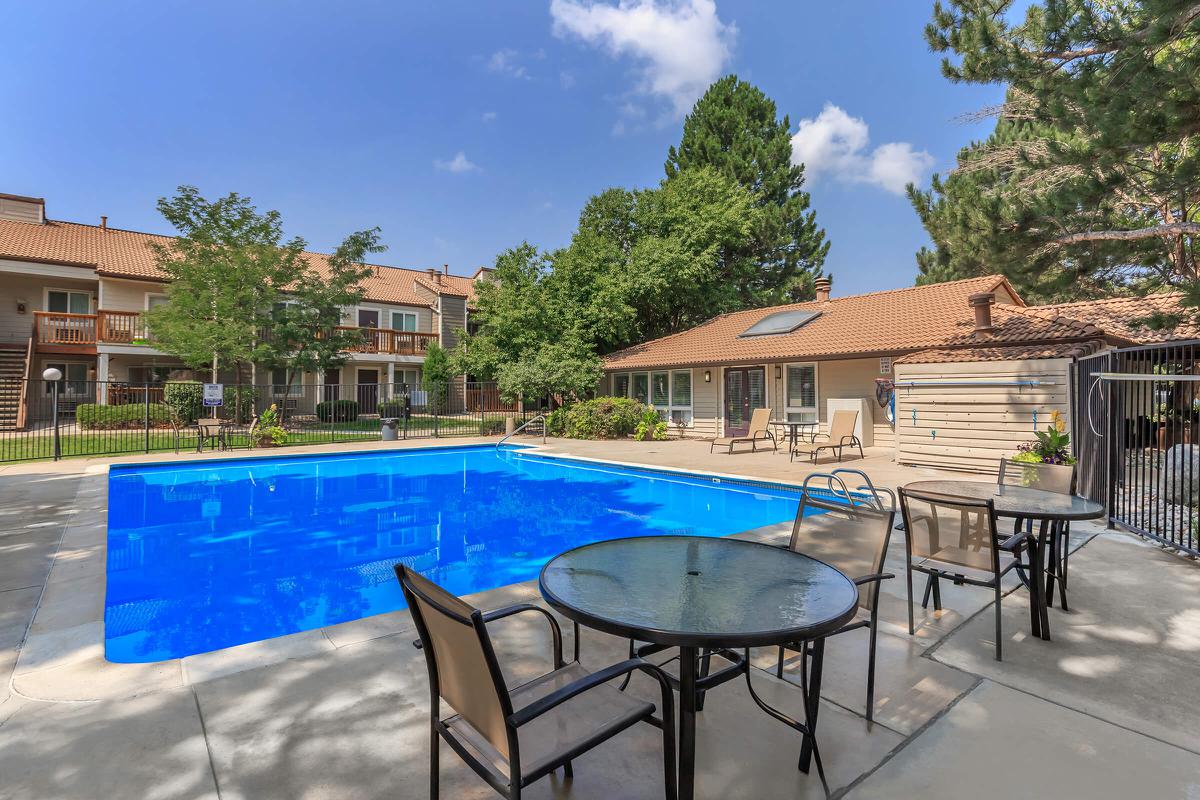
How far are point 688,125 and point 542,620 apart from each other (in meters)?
28.9

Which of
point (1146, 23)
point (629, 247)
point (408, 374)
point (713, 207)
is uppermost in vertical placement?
point (713, 207)

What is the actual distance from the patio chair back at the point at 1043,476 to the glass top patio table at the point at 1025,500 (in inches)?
4.2

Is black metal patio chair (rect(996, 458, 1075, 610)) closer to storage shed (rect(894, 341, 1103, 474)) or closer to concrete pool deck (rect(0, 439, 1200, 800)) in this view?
concrete pool deck (rect(0, 439, 1200, 800))

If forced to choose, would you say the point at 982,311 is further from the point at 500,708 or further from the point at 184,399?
the point at 184,399

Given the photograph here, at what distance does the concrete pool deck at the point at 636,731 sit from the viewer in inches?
77.7

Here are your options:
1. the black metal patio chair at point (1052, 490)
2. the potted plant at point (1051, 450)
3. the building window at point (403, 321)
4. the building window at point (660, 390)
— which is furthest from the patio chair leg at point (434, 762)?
the building window at point (403, 321)

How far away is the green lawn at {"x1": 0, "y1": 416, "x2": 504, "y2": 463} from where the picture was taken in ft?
41.7

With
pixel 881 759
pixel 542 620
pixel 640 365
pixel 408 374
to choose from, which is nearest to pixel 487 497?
pixel 542 620

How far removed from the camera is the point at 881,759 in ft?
6.89

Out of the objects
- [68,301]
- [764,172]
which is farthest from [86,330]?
[764,172]

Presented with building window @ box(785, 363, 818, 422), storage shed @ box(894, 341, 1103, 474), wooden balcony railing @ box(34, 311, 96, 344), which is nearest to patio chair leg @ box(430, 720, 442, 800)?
storage shed @ box(894, 341, 1103, 474)

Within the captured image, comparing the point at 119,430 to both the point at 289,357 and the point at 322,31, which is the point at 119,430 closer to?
the point at 289,357

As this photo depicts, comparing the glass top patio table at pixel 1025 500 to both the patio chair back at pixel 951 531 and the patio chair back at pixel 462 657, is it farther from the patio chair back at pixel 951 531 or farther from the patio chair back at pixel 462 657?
the patio chair back at pixel 462 657

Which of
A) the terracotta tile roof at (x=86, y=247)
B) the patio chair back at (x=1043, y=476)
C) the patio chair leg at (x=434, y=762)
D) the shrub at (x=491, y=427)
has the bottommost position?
the patio chair leg at (x=434, y=762)
